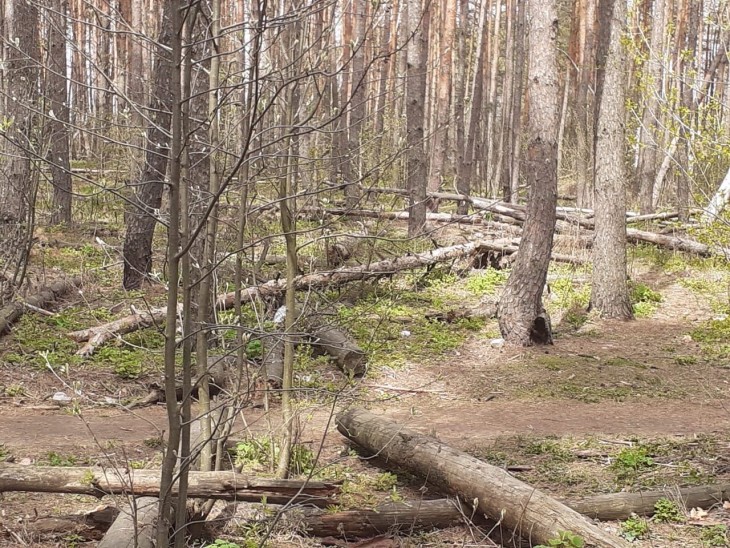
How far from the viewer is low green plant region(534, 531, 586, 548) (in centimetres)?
401

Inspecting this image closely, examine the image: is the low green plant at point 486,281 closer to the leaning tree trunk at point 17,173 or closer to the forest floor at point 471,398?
the forest floor at point 471,398

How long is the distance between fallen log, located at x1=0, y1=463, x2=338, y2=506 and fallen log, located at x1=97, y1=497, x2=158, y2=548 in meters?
0.17

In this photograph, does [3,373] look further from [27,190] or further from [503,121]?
[503,121]

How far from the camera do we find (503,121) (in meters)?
28.1

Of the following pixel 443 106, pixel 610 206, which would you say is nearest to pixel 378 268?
pixel 610 206

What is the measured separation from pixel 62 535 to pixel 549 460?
11.8 ft

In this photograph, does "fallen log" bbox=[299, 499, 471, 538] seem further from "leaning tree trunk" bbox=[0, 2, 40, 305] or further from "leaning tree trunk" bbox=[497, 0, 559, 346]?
"leaning tree trunk" bbox=[0, 2, 40, 305]

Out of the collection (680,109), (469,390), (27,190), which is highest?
(680,109)

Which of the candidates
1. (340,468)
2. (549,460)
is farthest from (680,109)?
(340,468)

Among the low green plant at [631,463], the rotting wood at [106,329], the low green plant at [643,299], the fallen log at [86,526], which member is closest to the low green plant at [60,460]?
the fallen log at [86,526]

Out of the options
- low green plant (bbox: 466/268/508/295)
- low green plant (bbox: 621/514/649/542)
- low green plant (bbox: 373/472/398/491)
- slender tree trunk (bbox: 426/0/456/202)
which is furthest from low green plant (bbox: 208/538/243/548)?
slender tree trunk (bbox: 426/0/456/202)

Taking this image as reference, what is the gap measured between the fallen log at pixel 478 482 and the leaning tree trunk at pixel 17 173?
5561 millimetres

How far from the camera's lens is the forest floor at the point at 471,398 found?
17.0ft

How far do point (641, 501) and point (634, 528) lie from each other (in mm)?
282
